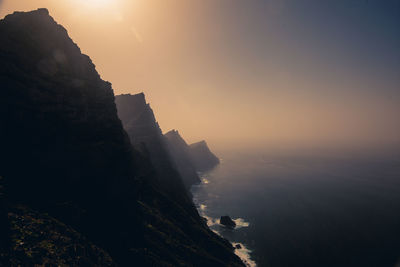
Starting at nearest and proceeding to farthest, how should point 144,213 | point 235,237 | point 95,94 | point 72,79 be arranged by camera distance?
1. point 72,79
2. point 95,94
3. point 144,213
4. point 235,237

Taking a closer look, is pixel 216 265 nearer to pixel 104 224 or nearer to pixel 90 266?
pixel 104 224

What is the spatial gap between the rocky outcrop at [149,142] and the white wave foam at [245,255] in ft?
97.7

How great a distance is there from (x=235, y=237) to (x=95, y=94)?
98.0 metres

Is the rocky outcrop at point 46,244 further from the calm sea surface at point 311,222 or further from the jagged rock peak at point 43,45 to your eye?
the calm sea surface at point 311,222

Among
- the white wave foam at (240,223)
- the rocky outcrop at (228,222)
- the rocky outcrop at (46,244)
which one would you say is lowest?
the white wave foam at (240,223)

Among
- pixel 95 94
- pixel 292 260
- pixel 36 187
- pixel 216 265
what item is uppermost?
pixel 95 94

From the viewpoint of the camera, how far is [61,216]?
1554 inches

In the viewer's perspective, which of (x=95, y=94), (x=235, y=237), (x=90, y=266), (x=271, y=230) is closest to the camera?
(x=90, y=266)

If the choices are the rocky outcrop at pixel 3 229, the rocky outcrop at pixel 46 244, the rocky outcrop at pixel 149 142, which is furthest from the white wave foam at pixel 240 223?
the rocky outcrop at pixel 3 229

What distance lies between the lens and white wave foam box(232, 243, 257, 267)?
79.9 meters

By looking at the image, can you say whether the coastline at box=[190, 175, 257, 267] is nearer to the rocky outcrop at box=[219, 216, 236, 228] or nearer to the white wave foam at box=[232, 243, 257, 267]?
the white wave foam at box=[232, 243, 257, 267]

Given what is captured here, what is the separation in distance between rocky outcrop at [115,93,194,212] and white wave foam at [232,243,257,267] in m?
29.8

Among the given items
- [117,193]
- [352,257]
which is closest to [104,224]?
[117,193]

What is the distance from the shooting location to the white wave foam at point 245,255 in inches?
3145
